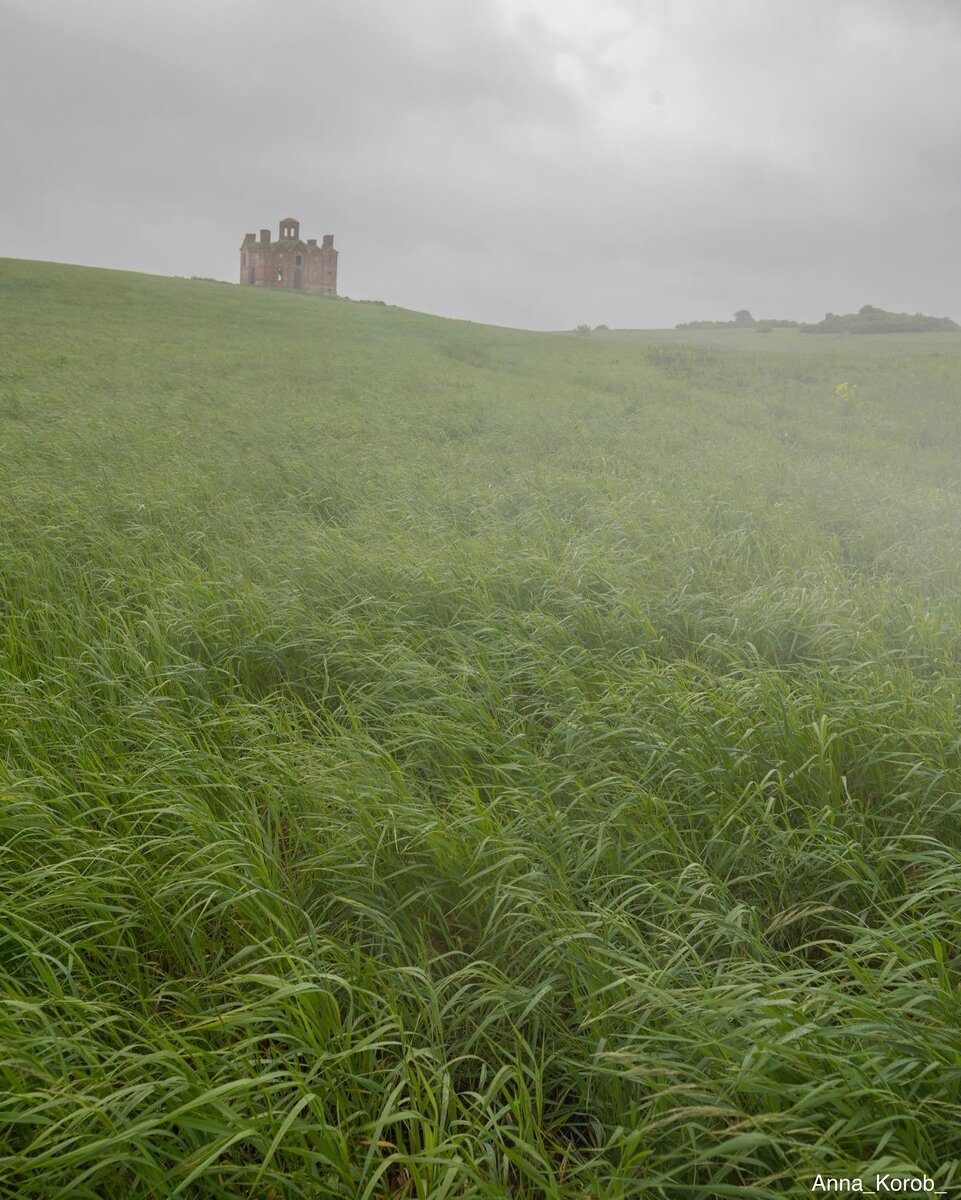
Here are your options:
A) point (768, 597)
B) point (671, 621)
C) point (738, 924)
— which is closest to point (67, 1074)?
point (738, 924)

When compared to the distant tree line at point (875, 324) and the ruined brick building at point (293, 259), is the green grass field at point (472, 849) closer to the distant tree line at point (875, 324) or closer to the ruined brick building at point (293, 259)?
the distant tree line at point (875, 324)

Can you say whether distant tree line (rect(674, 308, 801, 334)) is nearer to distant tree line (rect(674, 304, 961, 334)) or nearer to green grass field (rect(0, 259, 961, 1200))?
distant tree line (rect(674, 304, 961, 334))

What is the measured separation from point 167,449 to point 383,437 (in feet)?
9.11

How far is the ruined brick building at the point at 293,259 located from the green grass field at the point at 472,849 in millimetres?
73718

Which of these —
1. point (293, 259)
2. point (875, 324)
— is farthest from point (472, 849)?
point (293, 259)

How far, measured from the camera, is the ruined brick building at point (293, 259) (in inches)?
2808

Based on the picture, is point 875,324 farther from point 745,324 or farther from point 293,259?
point 293,259

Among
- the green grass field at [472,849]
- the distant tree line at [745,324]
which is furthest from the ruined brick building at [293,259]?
the green grass field at [472,849]

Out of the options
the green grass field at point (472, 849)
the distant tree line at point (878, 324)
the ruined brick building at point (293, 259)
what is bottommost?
the green grass field at point (472, 849)

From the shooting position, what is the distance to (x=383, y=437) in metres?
9.72

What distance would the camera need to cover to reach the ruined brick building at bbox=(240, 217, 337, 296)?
7131 centimetres

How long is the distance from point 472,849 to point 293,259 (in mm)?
79997

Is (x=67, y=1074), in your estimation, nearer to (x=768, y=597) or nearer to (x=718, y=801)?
(x=718, y=801)

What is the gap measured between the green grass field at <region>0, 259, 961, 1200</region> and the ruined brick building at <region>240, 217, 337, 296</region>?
242ft
